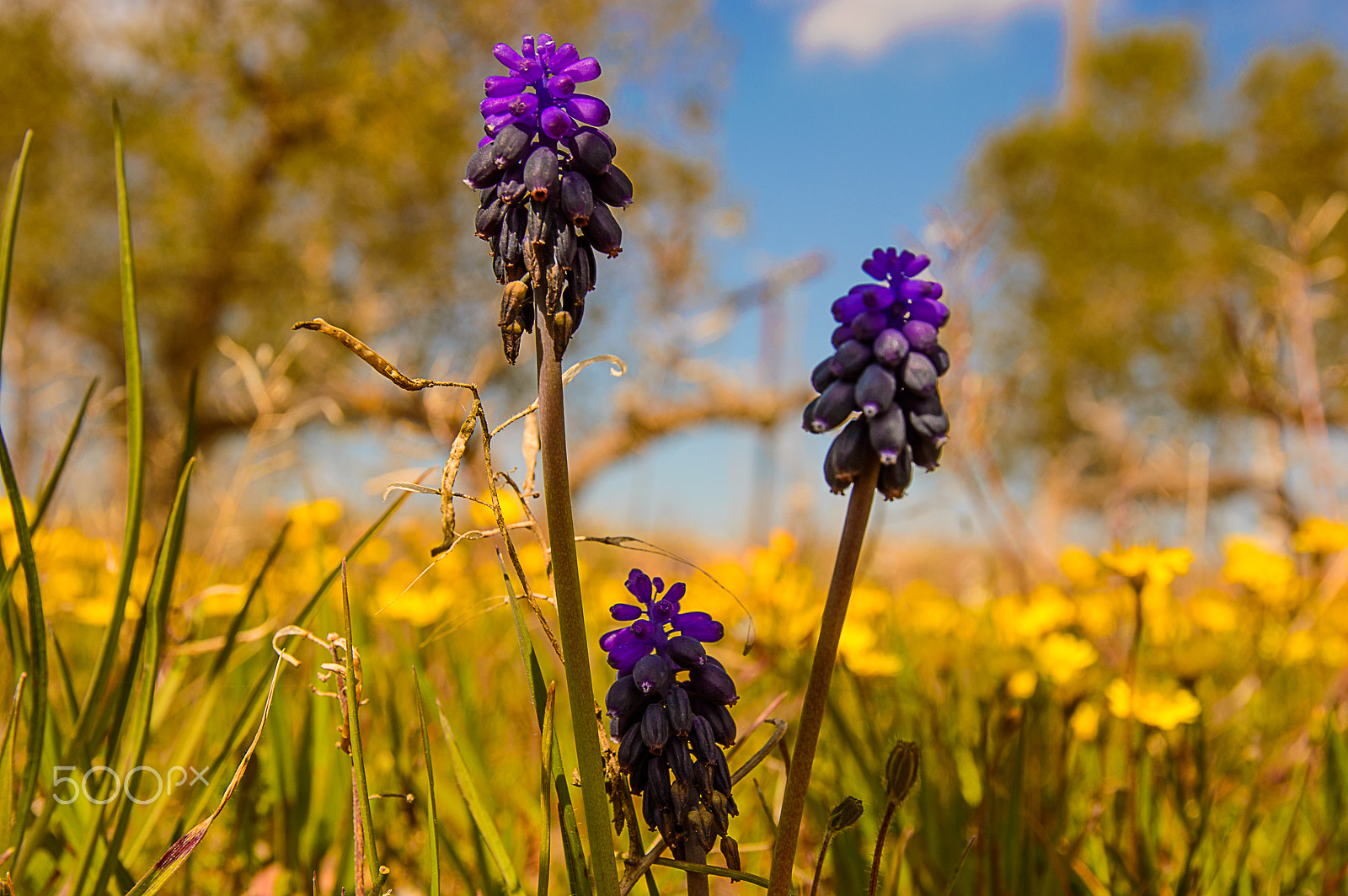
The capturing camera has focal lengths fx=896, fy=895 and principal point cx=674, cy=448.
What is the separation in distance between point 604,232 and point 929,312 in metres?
0.32

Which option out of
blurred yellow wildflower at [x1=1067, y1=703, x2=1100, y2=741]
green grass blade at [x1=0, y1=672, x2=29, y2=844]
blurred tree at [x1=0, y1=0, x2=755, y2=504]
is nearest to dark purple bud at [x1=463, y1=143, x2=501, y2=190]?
green grass blade at [x1=0, y1=672, x2=29, y2=844]

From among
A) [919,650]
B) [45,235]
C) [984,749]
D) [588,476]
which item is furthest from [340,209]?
[984,749]

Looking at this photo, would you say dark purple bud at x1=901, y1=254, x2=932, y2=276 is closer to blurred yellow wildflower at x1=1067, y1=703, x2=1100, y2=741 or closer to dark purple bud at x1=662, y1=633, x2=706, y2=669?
dark purple bud at x1=662, y1=633, x2=706, y2=669

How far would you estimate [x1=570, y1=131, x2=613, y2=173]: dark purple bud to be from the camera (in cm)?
86

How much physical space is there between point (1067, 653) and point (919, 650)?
111 centimetres

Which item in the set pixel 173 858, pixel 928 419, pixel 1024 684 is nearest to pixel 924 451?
pixel 928 419

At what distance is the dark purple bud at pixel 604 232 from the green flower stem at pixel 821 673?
12.6 inches

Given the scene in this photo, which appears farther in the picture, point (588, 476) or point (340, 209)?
point (340, 209)

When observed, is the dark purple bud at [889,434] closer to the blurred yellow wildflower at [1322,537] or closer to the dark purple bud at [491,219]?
the dark purple bud at [491,219]

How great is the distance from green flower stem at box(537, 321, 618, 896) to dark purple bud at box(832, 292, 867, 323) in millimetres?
279

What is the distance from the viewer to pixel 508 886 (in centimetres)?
99

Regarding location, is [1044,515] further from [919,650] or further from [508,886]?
[508,886]

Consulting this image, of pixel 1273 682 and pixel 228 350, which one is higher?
pixel 228 350

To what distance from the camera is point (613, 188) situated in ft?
2.93
